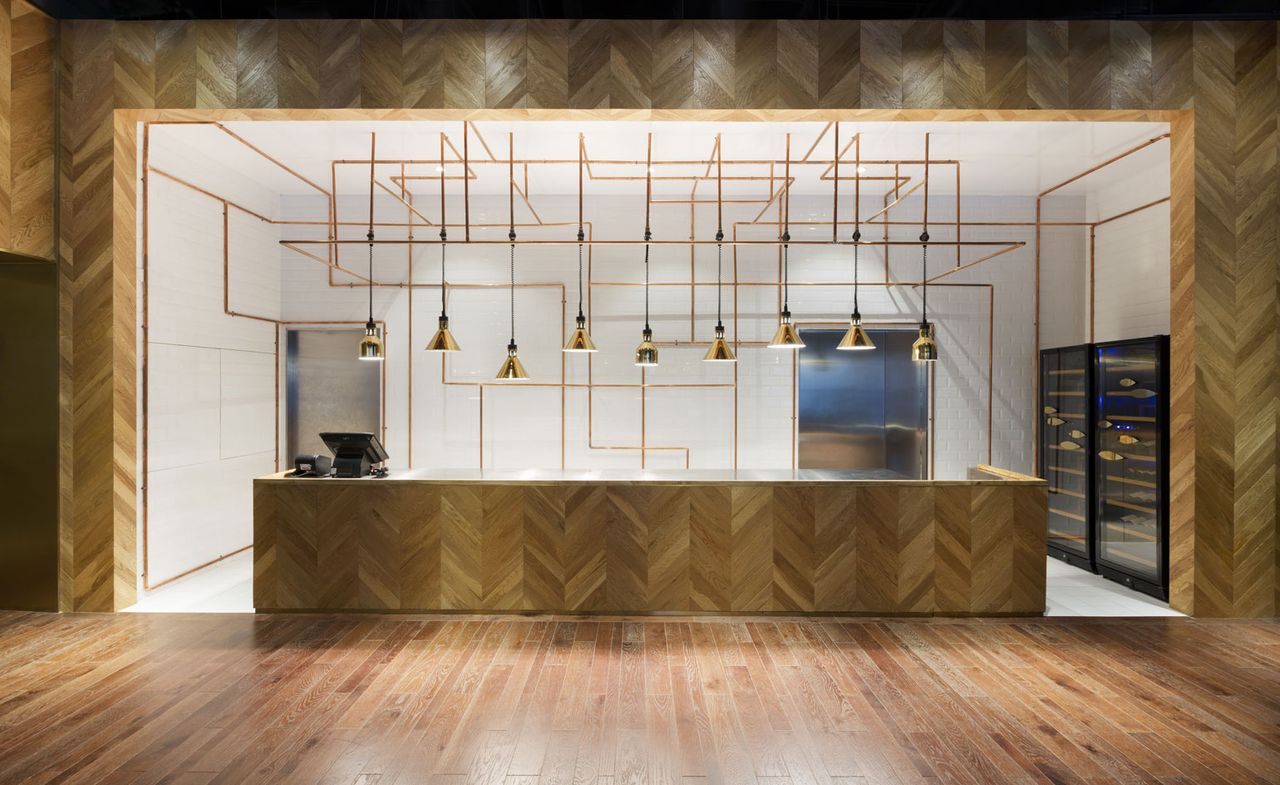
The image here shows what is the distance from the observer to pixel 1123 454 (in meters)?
5.80

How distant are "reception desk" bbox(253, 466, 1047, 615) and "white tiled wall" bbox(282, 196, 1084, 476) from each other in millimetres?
2426

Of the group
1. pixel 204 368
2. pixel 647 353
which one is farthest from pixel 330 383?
pixel 647 353

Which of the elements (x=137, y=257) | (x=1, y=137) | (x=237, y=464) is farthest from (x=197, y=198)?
(x=237, y=464)

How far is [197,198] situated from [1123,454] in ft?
26.8

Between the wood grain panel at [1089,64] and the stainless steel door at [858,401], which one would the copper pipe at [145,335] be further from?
the wood grain panel at [1089,64]

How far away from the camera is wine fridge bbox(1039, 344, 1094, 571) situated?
6230 millimetres

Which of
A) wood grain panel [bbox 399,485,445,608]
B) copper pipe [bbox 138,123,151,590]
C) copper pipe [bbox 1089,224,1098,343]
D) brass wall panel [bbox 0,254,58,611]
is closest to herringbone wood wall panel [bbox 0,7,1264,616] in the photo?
brass wall panel [bbox 0,254,58,611]

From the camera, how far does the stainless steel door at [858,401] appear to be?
7.34 meters

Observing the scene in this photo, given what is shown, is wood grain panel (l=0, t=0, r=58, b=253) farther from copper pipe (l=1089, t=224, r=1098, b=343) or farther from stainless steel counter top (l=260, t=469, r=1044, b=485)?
copper pipe (l=1089, t=224, r=1098, b=343)

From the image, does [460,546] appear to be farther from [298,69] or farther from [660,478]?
[298,69]

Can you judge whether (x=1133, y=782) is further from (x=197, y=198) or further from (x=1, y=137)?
(x=197, y=198)

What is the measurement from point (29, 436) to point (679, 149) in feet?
17.3

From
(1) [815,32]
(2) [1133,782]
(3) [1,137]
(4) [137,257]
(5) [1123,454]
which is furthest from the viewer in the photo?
(5) [1123,454]
